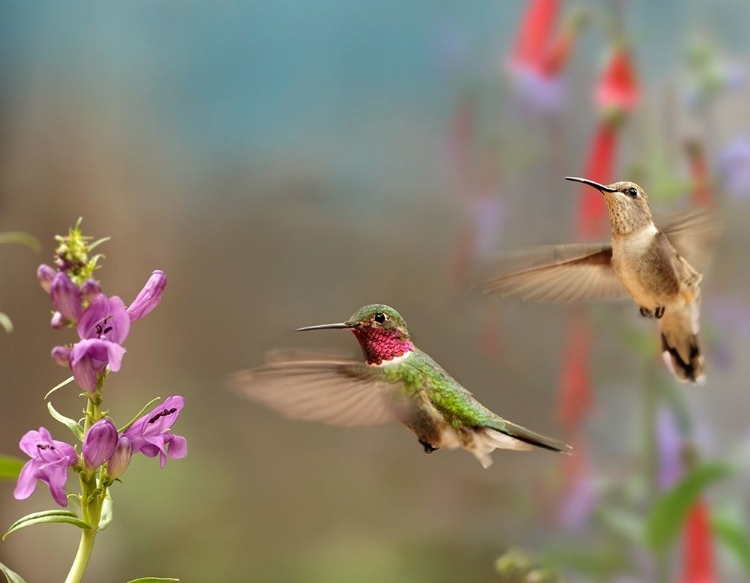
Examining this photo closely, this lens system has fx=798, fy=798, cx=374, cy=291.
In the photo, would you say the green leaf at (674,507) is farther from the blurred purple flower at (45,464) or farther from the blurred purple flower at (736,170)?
the blurred purple flower at (45,464)

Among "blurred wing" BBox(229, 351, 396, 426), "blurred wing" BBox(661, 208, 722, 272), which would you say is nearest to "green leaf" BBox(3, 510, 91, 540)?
"blurred wing" BBox(229, 351, 396, 426)

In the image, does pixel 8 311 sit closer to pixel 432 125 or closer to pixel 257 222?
pixel 257 222

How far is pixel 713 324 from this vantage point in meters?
1.47

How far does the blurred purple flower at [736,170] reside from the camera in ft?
4.08

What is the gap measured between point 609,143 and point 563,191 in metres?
0.12

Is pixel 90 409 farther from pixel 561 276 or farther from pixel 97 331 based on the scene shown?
pixel 561 276

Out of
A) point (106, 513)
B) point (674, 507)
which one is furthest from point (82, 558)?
point (674, 507)

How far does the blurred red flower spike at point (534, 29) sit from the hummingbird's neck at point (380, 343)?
1.34 m

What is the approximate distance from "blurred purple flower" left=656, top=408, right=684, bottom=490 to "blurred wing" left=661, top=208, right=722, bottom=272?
105 cm

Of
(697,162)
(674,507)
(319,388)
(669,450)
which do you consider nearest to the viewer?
(319,388)

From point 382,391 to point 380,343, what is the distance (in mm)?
15

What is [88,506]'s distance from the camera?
298mm

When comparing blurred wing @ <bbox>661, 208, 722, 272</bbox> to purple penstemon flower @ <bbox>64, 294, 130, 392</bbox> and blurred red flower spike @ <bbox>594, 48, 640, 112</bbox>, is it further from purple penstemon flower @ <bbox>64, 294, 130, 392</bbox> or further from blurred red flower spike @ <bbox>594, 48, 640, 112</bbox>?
blurred red flower spike @ <bbox>594, 48, 640, 112</bbox>

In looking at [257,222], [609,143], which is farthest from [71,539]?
[609,143]
